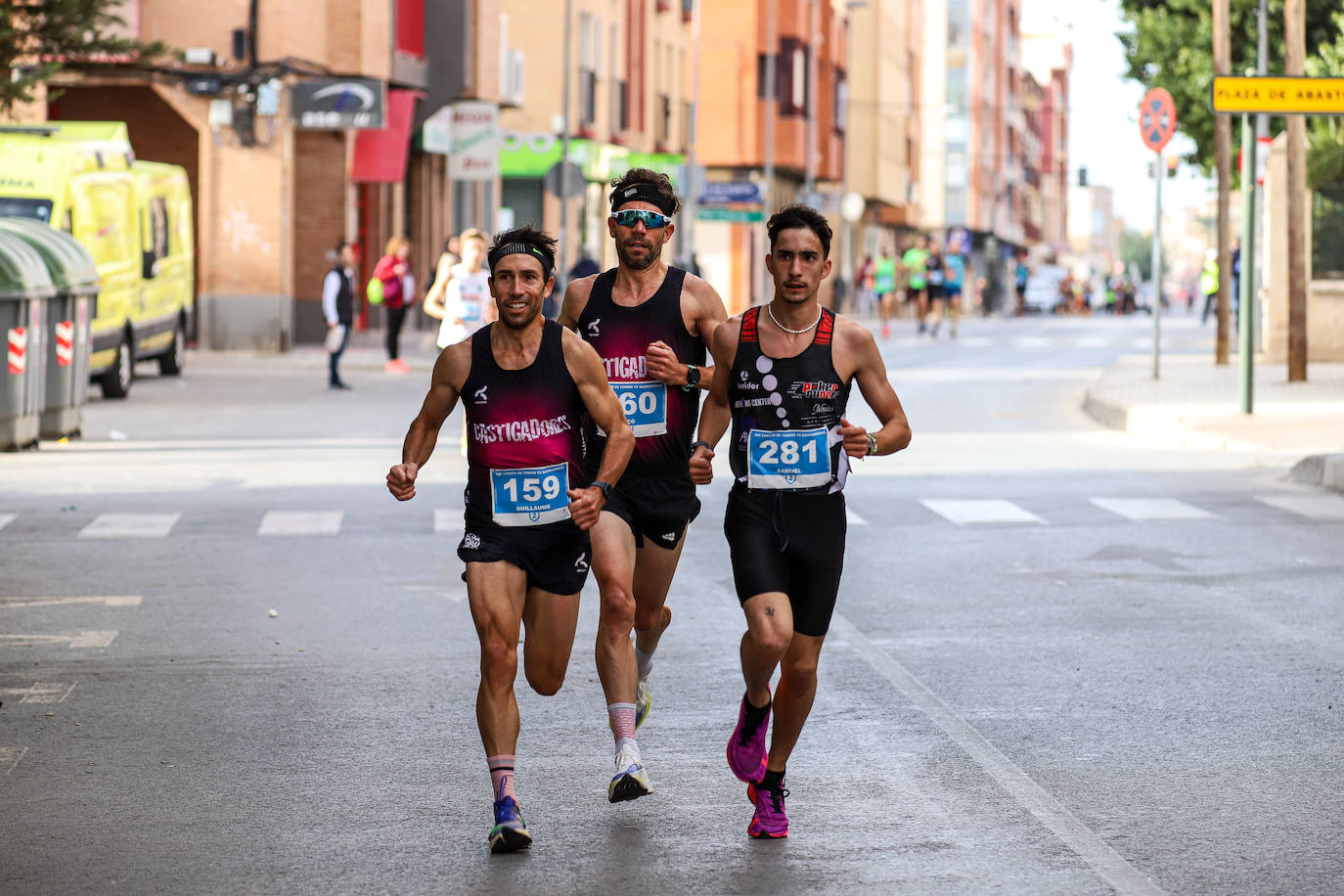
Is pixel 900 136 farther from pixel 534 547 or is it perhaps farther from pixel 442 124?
pixel 534 547

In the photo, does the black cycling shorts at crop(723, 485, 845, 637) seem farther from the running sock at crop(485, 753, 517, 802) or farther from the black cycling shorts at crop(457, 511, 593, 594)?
the running sock at crop(485, 753, 517, 802)

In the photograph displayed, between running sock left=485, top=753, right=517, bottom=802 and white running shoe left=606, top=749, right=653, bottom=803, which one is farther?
white running shoe left=606, top=749, right=653, bottom=803

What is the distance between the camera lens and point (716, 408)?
22.9 ft

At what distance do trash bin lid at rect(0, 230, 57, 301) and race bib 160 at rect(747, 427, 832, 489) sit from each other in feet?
45.9

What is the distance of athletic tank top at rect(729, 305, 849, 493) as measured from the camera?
659 cm

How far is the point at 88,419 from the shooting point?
22828 millimetres

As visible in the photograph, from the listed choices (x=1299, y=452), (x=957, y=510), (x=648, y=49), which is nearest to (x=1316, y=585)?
(x=957, y=510)

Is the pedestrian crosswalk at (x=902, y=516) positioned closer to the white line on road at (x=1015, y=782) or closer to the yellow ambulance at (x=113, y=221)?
the white line on road at (x=1015, y=782)

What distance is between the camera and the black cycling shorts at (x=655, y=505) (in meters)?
7.30

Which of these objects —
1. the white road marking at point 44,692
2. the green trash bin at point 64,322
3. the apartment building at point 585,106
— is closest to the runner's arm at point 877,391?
the white road marking at point 44,692

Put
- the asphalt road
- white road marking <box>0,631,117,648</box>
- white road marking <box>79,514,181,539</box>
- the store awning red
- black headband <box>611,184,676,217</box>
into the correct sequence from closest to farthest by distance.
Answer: the asphalt road
black headband <box>611,184,676,217</box>
white road marking <box>0,631,117,648</box>
white road marking <box>79,514,181,539</box>
the store awning red

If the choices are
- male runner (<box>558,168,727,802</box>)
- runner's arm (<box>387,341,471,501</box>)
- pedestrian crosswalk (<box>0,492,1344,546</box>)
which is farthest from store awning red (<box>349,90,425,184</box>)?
runner's arm (<box>387,341,471,501</box>)

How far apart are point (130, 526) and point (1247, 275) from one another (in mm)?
11753

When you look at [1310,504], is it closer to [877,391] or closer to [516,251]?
[877,391]
